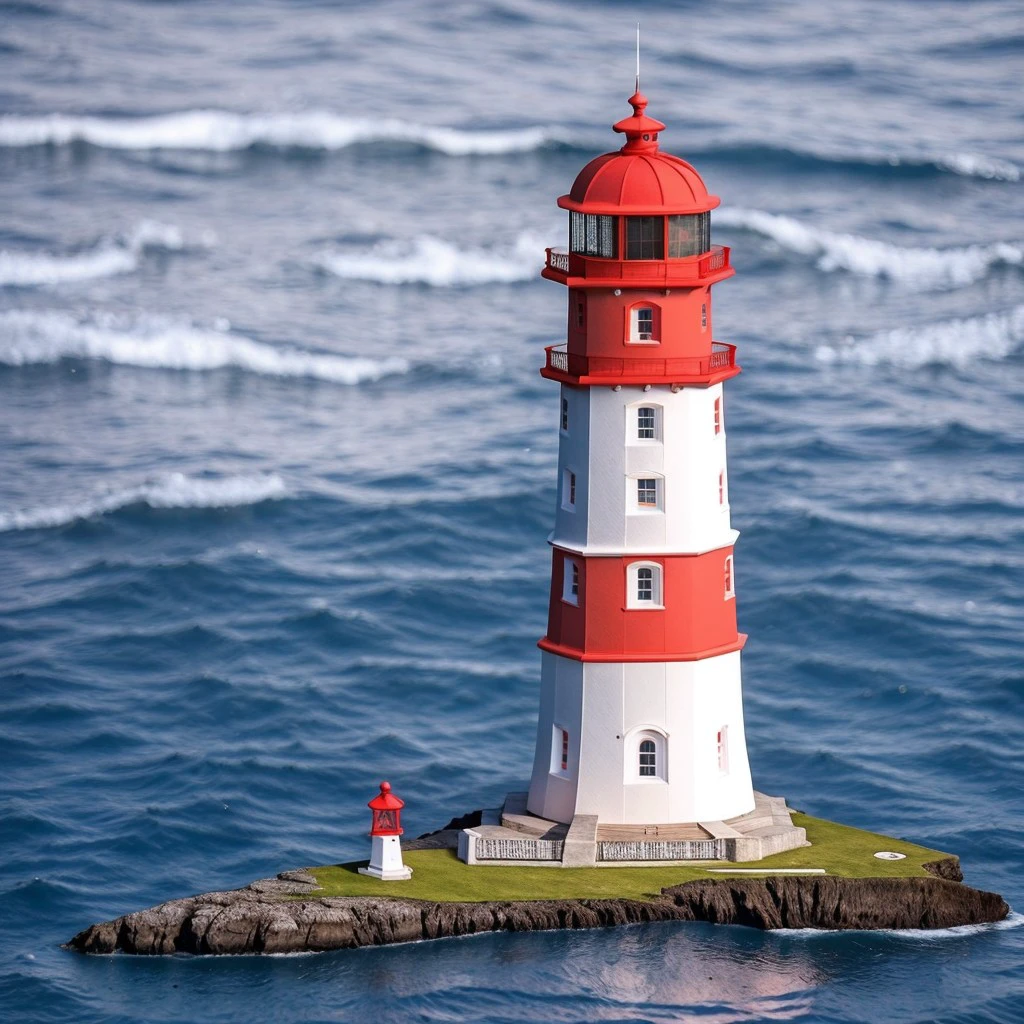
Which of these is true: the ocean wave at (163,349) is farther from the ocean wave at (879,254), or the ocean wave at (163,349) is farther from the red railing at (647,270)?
the red railing at (647,270)

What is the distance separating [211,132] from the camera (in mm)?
129250

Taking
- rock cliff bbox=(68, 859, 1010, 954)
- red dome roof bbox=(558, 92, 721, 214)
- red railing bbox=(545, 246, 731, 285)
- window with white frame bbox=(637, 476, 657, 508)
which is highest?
red dome roof bbox=(558, 92, 721, 214)

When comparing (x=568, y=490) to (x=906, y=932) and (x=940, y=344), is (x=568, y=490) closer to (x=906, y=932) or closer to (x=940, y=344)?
(x=906, y=932)

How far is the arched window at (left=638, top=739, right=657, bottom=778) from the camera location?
61375 mm

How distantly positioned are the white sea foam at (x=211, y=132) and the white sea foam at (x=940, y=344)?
28792mm

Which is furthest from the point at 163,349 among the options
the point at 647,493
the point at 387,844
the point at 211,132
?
the point at 387,844

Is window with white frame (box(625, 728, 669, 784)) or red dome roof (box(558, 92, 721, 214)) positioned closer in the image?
red dome roof (box(558, 92, 721, 214))

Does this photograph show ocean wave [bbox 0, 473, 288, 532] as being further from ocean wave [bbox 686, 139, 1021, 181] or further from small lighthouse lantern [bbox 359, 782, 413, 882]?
ocean wave [bbox 686, 139, 1021, 181]

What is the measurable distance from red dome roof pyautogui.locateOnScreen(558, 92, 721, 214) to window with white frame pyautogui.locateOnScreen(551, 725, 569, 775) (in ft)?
38.2

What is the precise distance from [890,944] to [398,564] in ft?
95.0

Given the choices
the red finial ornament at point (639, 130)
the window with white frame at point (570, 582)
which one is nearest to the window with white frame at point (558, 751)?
the window with white frame at point (570, 582)

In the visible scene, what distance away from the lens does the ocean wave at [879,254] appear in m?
113

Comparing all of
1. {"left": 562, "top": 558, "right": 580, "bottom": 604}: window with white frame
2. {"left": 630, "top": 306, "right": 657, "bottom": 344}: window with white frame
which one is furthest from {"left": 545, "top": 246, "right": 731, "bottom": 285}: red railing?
{"left": 562, "top": 558, "right": 580, "bottom": 604}: window with white frame

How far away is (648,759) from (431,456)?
34.0 meters
